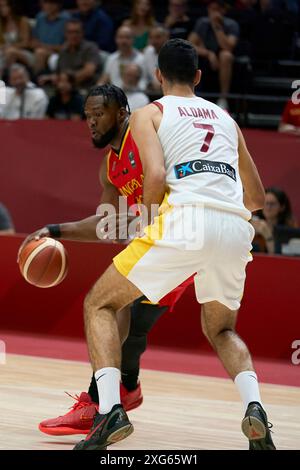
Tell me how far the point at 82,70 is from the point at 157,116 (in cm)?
666

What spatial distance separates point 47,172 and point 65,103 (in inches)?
40.3

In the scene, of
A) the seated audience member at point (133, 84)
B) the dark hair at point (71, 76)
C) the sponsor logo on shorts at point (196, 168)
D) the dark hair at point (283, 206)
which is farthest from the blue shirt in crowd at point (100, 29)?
the sponsor logo on shorts at point (196, 168)

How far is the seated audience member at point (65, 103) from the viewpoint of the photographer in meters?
11.2

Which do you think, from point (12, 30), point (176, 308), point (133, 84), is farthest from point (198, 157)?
point (12, 30)

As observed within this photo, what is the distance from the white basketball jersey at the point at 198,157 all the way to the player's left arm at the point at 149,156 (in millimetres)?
66

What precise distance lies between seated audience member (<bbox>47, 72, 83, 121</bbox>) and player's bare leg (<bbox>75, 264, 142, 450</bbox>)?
630 cm

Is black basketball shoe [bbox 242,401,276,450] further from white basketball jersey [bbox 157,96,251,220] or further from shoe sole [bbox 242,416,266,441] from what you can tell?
white basketball jersey [bbox 157,96,251,220]

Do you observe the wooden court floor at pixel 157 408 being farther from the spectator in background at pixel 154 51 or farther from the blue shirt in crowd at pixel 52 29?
the blue shirt in crowd at pixel 52 29

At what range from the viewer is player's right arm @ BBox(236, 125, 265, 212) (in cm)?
533

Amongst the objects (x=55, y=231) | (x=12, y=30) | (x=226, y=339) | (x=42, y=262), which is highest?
(x=12, y=30)

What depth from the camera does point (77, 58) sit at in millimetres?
11695

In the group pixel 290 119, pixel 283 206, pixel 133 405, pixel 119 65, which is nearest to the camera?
pixel 133 405

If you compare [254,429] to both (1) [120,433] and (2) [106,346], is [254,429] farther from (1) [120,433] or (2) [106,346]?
(2) [106,346]

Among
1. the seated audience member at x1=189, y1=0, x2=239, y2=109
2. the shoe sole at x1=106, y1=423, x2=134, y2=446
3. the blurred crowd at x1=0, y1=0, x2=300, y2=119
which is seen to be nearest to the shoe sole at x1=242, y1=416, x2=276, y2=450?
the shoe sole at x1=106, y1=423, x2=134, y2=446
